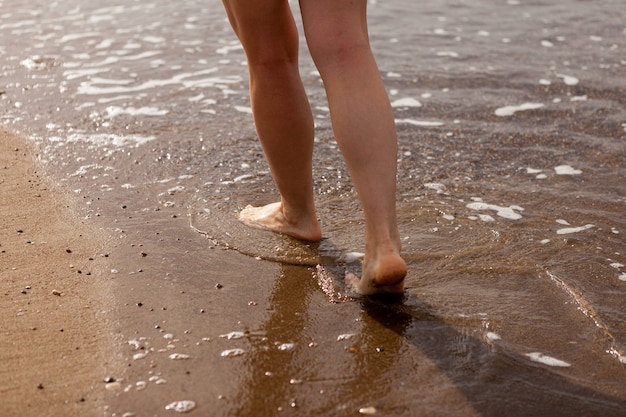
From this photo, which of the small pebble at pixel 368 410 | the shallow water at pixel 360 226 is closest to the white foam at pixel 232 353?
the shallow water at pixel 360 226

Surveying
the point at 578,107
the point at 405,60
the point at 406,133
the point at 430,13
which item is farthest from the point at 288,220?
the point at 430,13

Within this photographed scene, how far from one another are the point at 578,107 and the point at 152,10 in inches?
140

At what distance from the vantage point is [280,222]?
291 cm

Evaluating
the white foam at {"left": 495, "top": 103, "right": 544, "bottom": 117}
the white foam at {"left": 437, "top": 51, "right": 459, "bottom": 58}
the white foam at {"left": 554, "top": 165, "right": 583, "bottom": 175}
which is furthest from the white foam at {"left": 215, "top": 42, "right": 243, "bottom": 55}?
the white foam at {"left": 554, "top": 165, "right": 583, "bottom": 175}

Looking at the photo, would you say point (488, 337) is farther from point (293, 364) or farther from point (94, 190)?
point (94, 190)

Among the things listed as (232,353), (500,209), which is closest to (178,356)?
(232,353)

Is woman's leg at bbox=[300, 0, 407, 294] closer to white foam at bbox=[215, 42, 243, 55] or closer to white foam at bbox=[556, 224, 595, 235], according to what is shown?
white foam at bbox=[556, 224, 595, 235]

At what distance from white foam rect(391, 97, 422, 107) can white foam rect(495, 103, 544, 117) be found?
1.35 feet

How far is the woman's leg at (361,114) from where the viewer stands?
2.30 metres

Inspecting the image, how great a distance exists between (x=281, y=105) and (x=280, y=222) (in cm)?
43

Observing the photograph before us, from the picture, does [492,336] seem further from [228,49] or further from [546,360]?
[228,49]

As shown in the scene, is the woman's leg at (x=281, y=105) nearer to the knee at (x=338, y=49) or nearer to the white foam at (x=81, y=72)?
the knee at (x=338, y=49)

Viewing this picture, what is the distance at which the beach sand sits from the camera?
1.97m

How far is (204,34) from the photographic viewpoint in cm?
591
